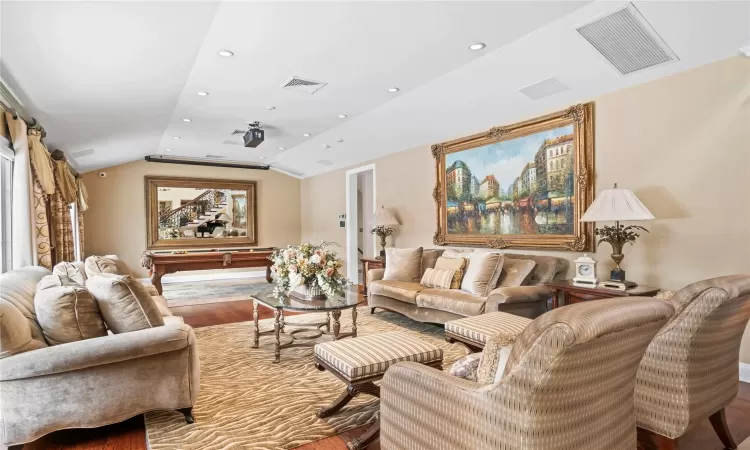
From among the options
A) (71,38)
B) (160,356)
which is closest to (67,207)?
(71,38)

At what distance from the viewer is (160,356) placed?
2.30m

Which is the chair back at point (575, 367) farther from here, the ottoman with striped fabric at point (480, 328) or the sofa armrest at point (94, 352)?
the sofa armrest at point (94, 352)

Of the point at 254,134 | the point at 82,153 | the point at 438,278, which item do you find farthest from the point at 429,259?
the point at 82,153

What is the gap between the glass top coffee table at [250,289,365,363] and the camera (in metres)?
3.42

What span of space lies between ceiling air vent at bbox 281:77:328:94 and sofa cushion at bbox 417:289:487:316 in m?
2.44

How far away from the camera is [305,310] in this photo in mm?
3355

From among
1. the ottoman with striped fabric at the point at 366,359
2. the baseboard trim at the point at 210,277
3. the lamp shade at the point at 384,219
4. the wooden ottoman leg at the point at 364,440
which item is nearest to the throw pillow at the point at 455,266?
the lamp shade at the point at 384,219

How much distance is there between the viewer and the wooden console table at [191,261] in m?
6.06

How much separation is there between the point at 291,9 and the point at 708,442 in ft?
11.6

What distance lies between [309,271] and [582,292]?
7.68 feet

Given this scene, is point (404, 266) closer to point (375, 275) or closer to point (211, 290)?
point (375, 275)

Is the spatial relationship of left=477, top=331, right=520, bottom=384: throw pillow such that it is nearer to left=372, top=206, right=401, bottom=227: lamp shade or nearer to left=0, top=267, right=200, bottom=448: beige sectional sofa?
left=0, top=267, right=200, bottom=448: beige sectional sofa

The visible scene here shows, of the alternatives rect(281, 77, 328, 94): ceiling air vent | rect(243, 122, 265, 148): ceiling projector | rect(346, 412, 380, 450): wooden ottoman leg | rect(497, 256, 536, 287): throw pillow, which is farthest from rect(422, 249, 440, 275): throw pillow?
rect(346, 412, 380, 450): wooden ottoman leg

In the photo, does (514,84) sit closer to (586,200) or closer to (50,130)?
(586,200)
